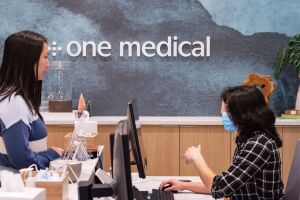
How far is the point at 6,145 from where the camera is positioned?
246 cm

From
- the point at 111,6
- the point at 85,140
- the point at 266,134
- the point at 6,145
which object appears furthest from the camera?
the point at 111,6

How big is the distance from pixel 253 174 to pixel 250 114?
12.4 inches

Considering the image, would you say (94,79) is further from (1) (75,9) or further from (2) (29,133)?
A: (2) (29,133)

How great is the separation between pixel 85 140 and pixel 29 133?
760 millimetres

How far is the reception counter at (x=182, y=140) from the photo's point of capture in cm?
484

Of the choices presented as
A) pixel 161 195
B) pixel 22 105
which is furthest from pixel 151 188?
pixel 22 105

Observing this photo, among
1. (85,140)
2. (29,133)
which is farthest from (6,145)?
(85,140)

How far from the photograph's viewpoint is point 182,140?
4.86 meters

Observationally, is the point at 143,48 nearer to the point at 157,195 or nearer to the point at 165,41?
the point at 165,41

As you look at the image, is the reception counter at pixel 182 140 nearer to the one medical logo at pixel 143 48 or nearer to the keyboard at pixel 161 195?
the one medical logo at pixel 143 48

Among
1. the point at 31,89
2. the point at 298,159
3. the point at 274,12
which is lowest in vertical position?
the point at 298,159

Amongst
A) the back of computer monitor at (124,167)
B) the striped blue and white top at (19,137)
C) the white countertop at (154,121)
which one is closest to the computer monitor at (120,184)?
the back of computer monitor at (124,167)

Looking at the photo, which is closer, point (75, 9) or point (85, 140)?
point (85, 140)

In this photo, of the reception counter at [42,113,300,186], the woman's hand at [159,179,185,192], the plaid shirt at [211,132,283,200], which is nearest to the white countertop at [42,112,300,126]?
the reception counter at [42,113,300,186]
